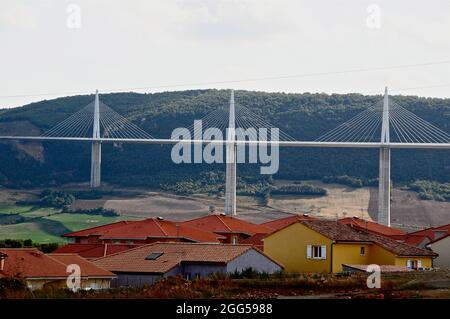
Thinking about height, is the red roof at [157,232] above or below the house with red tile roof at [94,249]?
above

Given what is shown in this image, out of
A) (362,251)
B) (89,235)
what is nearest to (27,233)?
(89,235)

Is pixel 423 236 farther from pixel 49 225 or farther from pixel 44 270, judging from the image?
pixel 49 225

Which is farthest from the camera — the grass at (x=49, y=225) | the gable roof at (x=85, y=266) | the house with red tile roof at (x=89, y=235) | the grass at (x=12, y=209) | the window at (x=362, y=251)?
the grass at (x=12, y=209)

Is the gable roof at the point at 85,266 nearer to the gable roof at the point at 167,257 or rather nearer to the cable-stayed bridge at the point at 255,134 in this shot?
the gable roof at the point at 167,257

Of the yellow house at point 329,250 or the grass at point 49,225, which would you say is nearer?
the yellow house at point 329,250

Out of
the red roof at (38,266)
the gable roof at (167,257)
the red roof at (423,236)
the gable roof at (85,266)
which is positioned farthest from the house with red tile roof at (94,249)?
the red roof at (423,236)
